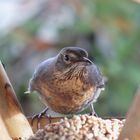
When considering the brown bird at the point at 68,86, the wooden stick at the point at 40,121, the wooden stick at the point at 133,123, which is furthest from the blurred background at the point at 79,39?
the wooden stick at the point at 133,123

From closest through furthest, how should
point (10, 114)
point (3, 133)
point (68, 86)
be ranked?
point (3, 133) < point (10, 114) < point (68, 86)

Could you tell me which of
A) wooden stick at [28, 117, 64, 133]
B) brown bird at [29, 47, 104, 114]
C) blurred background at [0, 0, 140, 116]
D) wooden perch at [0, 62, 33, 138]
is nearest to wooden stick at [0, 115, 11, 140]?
wooden perch at [0, 62, 33, 138]

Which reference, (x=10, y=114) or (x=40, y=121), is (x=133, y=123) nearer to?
(x=10, y=114)

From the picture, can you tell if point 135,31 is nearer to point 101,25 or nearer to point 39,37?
point 101,25

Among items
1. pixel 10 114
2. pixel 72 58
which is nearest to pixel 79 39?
pixel 72 58

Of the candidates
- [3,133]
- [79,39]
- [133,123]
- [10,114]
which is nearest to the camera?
[133,123]

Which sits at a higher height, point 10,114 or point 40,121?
point 10,114

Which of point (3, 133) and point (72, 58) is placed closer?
point (3, 133)
